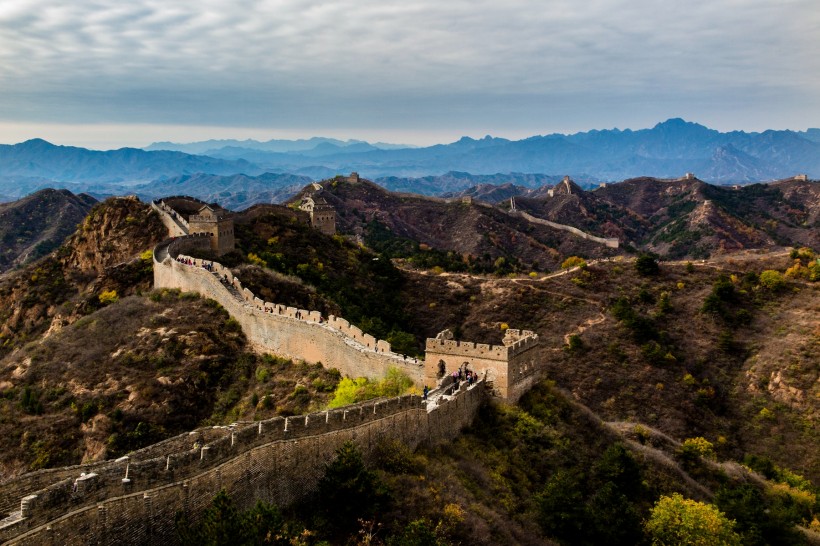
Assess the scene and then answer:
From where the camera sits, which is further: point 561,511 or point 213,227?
point 213,227

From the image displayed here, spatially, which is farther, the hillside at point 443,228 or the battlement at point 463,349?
the hillside at point 443,228

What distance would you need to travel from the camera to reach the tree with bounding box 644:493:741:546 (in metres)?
30.3

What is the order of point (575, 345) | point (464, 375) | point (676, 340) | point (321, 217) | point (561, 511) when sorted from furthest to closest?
point (321, 217) < point (676, 340) < point (575, 345) < point (464, 375) < point (561, 511)

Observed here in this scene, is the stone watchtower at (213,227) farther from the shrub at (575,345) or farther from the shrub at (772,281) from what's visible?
the shrub at (772,281)

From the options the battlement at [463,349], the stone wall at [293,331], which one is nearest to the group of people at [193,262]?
the stone wall at [293,331]

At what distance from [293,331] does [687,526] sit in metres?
21.2

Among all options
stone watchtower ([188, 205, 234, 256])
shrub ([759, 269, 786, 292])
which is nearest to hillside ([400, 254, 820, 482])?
shrub ([759, 269, 786, 292])

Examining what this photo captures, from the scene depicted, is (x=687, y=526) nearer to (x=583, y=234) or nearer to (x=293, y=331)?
(x=293, y=331)

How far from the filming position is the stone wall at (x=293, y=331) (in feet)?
111

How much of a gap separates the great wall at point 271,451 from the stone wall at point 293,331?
0.08m

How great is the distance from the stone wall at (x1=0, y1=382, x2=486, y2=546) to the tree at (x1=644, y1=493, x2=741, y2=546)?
42.4 ft

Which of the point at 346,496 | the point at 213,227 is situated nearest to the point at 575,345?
the point at 213,227

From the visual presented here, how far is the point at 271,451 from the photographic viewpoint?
18953 millimetres

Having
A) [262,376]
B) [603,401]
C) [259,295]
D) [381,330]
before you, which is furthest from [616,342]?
[262,376]
